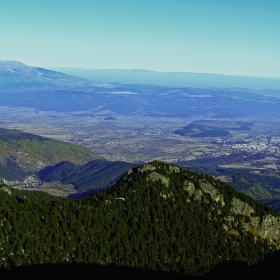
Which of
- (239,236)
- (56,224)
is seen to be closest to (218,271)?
(239,236)

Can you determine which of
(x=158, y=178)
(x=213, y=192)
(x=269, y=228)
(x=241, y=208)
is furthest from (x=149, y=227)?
(x=269, y=228)

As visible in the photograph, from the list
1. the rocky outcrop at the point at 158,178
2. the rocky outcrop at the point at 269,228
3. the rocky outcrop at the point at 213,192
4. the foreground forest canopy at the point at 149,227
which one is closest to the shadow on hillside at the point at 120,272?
the foreground forest canopy at the point at 149,227

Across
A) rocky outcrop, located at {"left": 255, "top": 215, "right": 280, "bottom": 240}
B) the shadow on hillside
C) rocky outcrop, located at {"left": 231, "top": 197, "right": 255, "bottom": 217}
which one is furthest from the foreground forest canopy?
the shadow on hillside

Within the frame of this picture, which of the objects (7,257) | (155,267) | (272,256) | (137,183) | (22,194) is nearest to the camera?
(7,257)

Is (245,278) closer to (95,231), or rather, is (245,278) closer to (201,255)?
(201,255)

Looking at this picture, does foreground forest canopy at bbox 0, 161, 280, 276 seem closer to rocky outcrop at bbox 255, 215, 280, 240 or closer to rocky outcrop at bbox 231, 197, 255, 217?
rocky outcrop at bbox 231, 197, 255, 217

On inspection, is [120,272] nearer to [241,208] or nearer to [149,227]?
[149,227]

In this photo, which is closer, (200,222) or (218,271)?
(218,271)
